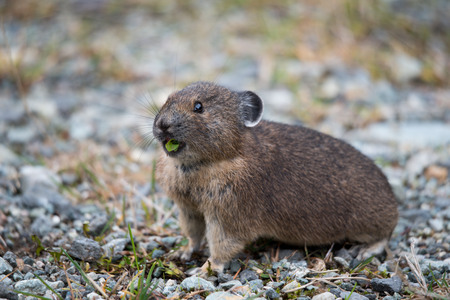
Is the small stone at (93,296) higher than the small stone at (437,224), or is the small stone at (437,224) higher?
the small stone at (437,224)

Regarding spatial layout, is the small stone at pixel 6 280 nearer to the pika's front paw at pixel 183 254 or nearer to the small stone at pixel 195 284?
the small stone at pixel 195 284

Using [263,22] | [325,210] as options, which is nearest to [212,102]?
[325,210]

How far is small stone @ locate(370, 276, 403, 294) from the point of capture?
5043 millimetres

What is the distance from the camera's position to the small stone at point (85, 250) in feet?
17.5

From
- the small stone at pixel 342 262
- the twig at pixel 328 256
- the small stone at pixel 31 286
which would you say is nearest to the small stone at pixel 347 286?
the small stone at pixel 342 262

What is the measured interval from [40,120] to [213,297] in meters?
6.39

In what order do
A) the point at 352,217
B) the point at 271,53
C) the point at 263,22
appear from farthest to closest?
the point at 263,22 < the point at 271,53 < the point at 352,217

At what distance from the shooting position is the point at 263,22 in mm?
13438

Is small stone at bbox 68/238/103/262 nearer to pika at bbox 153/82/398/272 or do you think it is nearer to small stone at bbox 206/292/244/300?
pika at bbox 153/82/398/272

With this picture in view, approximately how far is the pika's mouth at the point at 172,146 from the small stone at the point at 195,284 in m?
1.34

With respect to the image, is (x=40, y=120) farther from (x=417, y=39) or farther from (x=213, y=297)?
(x=417, y=39)

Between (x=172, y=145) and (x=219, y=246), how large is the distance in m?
1.29

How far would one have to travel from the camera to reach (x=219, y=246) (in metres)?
5.58

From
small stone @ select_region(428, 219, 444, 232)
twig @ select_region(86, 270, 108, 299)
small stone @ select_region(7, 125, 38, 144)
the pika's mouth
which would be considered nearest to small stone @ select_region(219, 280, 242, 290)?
twig @ select_region(86, 270, 108, 299)
